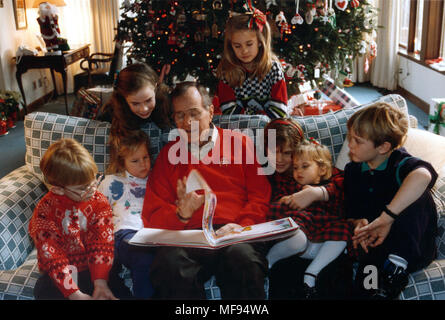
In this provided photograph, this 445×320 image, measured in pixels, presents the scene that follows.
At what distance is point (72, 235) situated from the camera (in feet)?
4.70

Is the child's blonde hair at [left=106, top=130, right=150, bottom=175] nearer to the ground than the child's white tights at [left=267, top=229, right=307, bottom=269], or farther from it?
farther from it

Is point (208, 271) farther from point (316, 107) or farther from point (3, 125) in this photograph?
point (3, 125)

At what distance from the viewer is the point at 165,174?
1666 mm

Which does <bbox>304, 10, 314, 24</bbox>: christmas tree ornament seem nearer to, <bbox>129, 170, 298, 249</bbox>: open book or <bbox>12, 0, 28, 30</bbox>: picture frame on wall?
<bbox>129, 170, 298, 249</bbox>: open book

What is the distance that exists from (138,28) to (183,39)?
41 cm

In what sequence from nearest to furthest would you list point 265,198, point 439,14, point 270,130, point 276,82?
point 265,198, point 270,130, point 276,82, point 439,14

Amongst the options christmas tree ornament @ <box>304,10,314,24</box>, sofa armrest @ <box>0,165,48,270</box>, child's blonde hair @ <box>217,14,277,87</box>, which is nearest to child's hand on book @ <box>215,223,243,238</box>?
sofa armrest @ <box>0,165,48,270</box>

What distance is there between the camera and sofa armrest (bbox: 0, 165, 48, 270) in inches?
60.4

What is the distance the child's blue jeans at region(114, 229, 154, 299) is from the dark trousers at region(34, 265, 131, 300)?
4 centimetres

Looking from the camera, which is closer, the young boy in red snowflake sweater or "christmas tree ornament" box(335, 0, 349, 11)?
the young boy in red snowflake sweater

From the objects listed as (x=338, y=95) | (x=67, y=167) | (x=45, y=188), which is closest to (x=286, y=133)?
(x=67, y=167)

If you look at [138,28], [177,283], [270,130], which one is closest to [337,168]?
[270,130]

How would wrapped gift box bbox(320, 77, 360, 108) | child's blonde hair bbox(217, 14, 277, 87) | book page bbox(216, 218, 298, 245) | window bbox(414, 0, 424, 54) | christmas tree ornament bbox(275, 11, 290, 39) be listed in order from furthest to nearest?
window bbox(414, 0, 424, 54)
wrapped gift box bbox(320, 77, 360, 108)
christmas tree ornament bbox(275, 11, 290, 39)
child's blonde hair bbox(217, 14, 277, 87)
book page bbox(216, 218, 298, 245)
